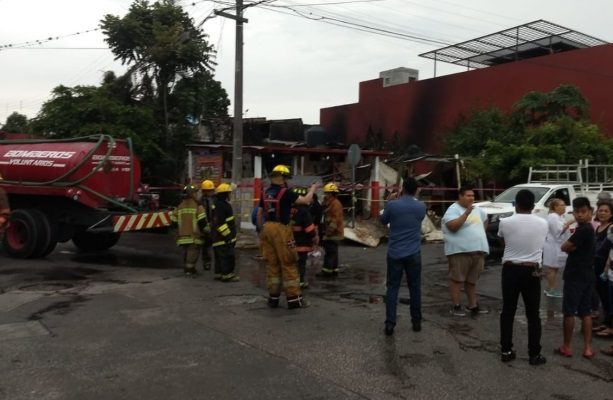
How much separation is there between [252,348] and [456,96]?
970 inches

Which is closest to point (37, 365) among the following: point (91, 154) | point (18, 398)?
point (18, 398)

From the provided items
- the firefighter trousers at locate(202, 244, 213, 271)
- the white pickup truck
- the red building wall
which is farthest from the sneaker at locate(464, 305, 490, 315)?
the red building wall

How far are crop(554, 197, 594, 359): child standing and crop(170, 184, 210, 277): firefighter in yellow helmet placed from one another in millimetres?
6004

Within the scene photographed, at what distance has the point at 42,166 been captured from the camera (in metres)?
11.2

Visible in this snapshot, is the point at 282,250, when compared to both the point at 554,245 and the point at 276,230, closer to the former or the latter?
the point at 276,230

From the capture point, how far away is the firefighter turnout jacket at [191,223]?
9641 millimetres

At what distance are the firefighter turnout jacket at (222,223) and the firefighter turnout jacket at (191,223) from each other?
669 mm

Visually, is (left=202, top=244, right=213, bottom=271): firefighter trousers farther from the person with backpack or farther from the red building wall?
the red building wall

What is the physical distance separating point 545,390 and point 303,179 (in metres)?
12.7

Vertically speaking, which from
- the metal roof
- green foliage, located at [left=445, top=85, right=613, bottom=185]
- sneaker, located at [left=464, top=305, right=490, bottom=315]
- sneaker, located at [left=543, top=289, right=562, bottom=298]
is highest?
the metal roof

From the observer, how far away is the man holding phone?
684cm

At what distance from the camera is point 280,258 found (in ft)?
23.2

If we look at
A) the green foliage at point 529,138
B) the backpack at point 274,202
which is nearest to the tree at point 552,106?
the green foliage at point 529,138

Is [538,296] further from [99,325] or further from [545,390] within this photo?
[99,325]
